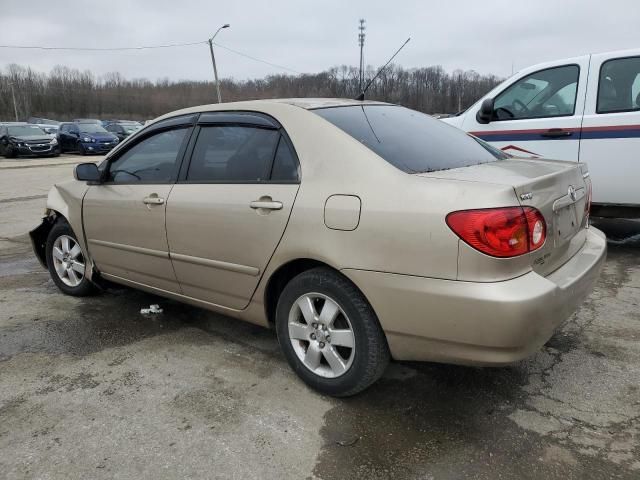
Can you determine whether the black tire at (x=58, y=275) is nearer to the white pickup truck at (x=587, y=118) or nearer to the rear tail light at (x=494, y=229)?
the rear tail light at (x=494, y=229)

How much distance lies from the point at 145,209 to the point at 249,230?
1003 mm

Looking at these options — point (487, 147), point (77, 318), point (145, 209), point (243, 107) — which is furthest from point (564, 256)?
point (77, 318)

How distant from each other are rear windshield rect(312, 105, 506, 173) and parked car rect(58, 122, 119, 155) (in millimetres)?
23274

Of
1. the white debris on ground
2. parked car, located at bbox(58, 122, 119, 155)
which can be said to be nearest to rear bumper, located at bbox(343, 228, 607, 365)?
the white debris on ground

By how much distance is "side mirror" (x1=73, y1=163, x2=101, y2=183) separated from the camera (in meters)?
3.92

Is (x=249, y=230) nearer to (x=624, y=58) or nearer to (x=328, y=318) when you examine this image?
(x=328, y=318)

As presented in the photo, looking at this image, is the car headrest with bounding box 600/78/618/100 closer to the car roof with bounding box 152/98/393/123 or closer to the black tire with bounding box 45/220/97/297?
the car roof with bounding box 152/98/393/123

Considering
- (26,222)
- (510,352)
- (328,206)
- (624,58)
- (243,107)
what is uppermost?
(624,58)

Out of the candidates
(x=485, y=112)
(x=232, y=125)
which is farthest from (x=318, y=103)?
(x=485, y=112)

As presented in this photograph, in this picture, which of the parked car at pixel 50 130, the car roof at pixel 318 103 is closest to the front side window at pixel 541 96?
the car roof at pixel 318 103

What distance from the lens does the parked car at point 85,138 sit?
2459cm

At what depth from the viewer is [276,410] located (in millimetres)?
Answer: 2713

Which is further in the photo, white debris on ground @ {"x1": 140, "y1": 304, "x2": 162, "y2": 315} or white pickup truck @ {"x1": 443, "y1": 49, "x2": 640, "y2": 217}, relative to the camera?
white pickup truck @ {"x1": 443, "y1": 49, "x2": 640, "y2": 217}

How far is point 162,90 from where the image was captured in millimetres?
76062
